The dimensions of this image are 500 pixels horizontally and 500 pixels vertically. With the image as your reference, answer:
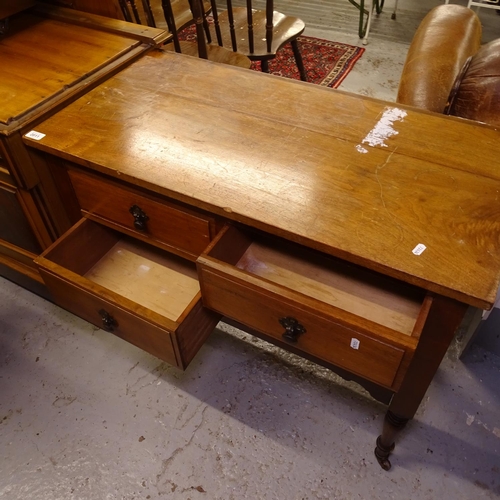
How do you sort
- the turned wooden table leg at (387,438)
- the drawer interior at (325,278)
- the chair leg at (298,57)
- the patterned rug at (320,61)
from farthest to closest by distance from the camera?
1. the patterned rug at (320,61)
2. the chair leg at (298,57)
3. the turned wooden table leg at (387,438)
4. the drawer interior at (325,278)

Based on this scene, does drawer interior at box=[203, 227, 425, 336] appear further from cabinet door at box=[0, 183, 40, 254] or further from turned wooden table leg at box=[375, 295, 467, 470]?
cabinet door at box=[0, 183, 40, 254]

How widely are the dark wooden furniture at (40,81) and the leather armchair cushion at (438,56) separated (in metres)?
0.68

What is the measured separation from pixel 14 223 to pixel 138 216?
48 cm

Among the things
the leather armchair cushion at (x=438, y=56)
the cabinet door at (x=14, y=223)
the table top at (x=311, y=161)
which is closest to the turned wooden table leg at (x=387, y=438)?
the table top at (x=311, y=161)

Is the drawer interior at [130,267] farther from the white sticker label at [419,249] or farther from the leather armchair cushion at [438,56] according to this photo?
the leather armchair cushion at [438,56]

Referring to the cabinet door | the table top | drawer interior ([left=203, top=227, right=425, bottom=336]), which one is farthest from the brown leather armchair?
the cabinet door

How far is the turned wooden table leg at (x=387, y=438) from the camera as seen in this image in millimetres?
935

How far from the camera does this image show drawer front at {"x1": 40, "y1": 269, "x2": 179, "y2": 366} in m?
0.88

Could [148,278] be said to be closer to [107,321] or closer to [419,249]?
[107,321]

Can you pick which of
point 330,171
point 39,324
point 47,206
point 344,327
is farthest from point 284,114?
point 39,324

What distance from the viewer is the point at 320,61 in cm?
248

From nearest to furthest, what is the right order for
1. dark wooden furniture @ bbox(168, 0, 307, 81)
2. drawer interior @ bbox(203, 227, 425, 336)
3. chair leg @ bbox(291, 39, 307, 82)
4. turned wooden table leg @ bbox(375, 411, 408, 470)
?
drawer interior @ bbox(203, 227, 425, 336) < turned wooden table leg @ bbox(375, 411, 408, 470) < dark wooden furniture @ bbox(168, 0, 307, 81) < chair leg @ bbox(291, 39, 307, 82)

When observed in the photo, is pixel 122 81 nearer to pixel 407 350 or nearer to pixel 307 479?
pixel 407 350

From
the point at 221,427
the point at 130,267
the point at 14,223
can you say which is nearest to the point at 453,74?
the point at 130,267
